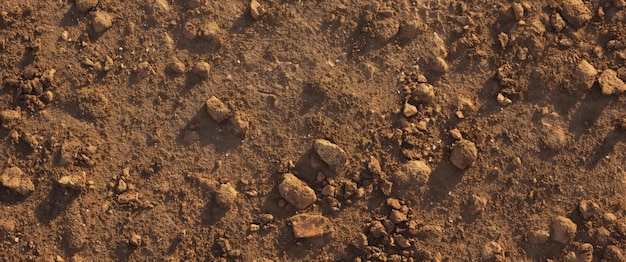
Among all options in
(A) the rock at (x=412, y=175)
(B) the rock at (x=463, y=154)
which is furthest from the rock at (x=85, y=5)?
(B) the rock at (x=463, y=154)

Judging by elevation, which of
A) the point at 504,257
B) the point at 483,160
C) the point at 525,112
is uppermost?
the point at 525,112

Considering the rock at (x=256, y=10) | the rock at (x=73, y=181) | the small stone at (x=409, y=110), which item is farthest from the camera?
the rock at (x=256, y=10)

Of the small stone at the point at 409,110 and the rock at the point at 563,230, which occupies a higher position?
the small stone at the point at 409,110

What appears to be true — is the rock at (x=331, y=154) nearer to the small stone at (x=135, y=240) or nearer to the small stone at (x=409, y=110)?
the small stone at (x=409, y=110)

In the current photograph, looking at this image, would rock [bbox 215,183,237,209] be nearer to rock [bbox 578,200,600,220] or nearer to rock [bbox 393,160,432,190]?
rock [bbox 393,160,432,190]

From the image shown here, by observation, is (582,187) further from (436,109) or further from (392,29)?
(392,29)

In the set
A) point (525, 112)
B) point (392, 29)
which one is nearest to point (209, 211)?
point (392, 29)
